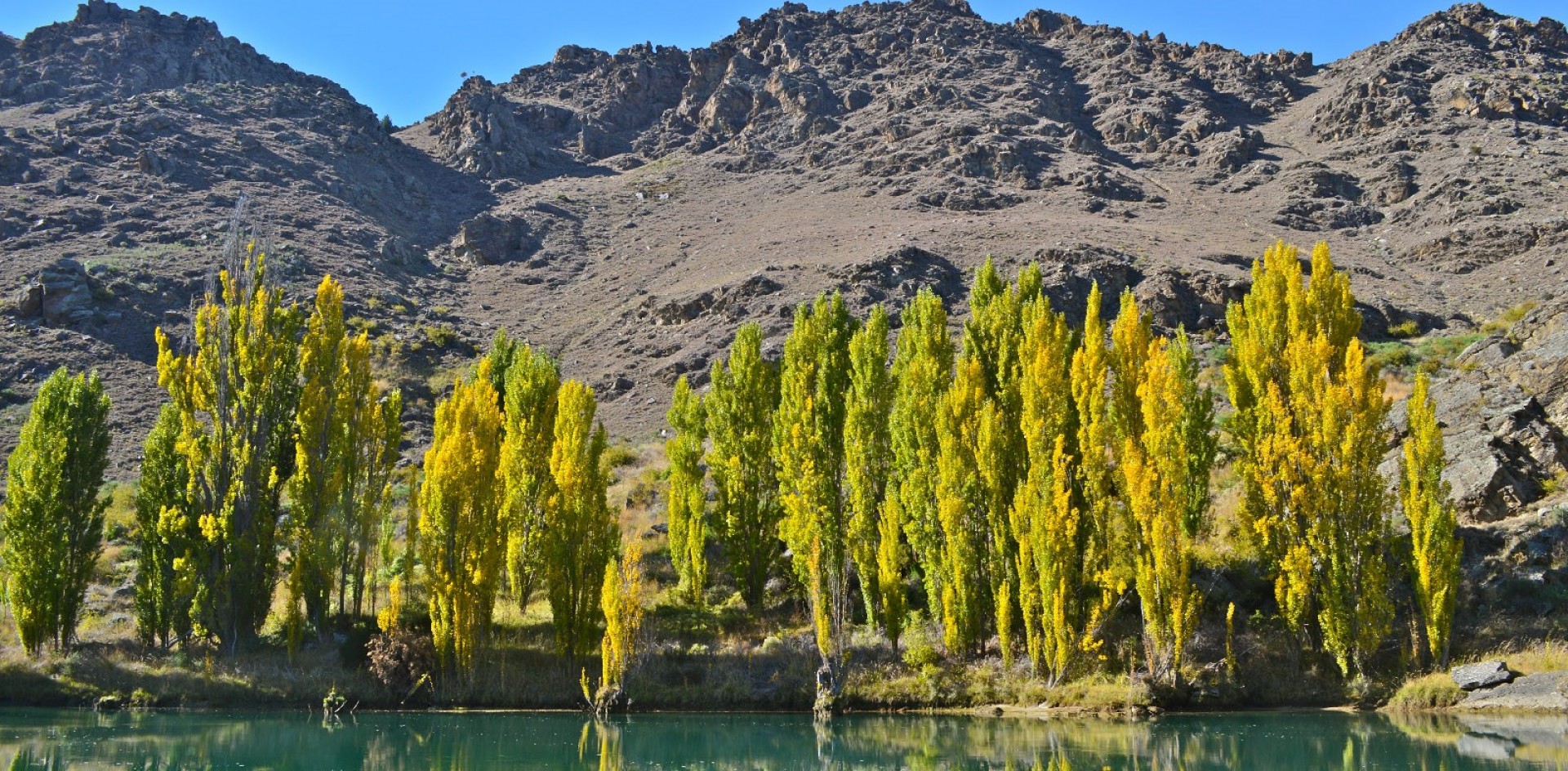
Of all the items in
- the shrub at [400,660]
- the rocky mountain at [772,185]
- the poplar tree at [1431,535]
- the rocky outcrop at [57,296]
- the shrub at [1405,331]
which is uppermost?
the rocky mountain at [772,185]

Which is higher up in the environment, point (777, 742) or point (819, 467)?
point (819, 467)

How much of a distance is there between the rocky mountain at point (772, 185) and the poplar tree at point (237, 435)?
80.5 ft

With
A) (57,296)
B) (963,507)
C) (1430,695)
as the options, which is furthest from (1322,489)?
(57,296)

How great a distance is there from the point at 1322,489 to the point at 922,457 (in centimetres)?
867

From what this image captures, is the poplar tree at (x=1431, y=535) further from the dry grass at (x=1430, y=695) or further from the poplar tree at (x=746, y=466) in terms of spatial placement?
the poplar tree at (x=746, y=466)

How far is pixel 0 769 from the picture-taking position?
54.9 ft

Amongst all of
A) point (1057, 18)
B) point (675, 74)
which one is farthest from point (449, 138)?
point (1057, 18)

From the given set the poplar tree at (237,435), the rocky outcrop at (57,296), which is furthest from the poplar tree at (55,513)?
the rocky outcrop at (57,296)

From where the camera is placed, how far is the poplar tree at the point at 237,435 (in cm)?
2773

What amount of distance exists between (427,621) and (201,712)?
5362 millimetres

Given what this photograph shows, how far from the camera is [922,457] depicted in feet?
85.8

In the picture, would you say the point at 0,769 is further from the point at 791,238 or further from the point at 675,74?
the point at 675,74

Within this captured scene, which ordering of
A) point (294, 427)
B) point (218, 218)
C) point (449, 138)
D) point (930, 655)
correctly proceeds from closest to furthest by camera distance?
point (930, 655), point (294, 427), point (218, 218), point (449, 138)

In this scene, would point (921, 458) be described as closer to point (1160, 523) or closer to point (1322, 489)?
point (1160, 523)
